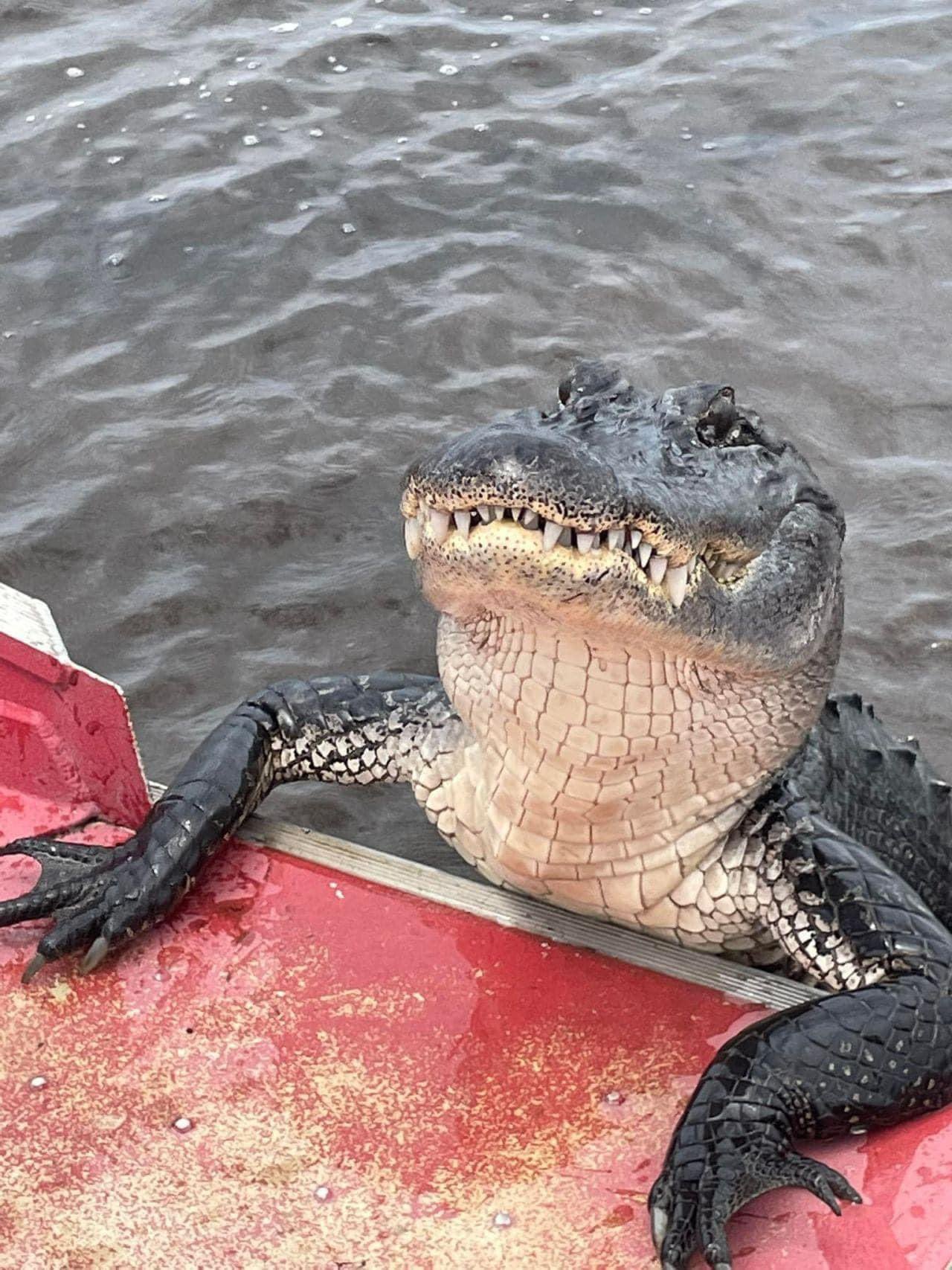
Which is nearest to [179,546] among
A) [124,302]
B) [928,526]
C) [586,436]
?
[124,302]

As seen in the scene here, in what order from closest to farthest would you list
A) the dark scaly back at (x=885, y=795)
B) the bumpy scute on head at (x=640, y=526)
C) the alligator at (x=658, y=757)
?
the bumpy scute on head at (x=640, y=526) → the alligator at (x=658, y=757) → the dark scaly back at (x=885, y=795)

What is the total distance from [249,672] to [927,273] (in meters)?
3.62

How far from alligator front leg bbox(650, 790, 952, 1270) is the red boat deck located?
0.19 feet

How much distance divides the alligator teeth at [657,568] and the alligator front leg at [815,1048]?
819 millimetres

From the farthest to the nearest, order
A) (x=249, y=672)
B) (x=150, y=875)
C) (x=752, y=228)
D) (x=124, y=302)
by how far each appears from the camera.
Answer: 1. (x=752, y=228)
2. (x=124, y=302)
3. (x=249, y=672)
4. (x=150, y=875)

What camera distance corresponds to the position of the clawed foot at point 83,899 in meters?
2.92

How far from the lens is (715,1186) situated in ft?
7.61

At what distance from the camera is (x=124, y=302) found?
20.6ft

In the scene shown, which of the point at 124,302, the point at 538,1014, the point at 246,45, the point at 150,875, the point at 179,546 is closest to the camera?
the point at 538,1014

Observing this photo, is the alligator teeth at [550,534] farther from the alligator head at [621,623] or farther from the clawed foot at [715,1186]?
the clawed foot at [715,1186]

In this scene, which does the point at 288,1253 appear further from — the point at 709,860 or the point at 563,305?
the point at 563,305

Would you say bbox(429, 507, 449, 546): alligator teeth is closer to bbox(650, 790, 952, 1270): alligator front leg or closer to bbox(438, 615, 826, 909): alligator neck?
bbox(438, 615, 826, 909): alligator neck

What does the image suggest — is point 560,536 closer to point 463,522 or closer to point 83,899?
point 463,522

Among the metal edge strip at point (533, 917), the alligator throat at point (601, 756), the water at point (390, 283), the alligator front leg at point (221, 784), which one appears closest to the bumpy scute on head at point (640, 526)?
the alligator throat at point (601, 756)
